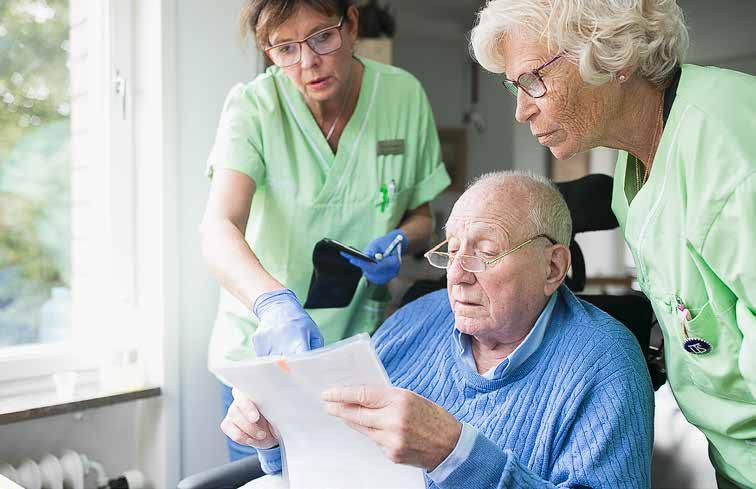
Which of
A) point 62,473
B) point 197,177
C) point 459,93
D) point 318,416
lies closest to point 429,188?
point 197,177

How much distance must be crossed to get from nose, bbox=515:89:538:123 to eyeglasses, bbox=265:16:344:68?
55cm

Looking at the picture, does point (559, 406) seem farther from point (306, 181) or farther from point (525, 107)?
point (306, 181)

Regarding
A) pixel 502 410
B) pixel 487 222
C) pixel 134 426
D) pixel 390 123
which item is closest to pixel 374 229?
pixel 390 123

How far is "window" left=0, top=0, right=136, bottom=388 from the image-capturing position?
2.17 m

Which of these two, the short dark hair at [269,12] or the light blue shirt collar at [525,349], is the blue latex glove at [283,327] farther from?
the short dark hair at [269,12]

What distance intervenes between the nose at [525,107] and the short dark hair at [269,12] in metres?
0.58

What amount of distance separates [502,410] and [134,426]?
4.28 ft

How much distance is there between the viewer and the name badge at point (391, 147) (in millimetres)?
2021

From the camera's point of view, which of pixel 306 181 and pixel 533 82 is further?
pixel 306 181

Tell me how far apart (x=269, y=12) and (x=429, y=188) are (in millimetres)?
645

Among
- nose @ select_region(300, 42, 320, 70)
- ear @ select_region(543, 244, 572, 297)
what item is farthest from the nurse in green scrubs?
ear @ select_region(543, 244, 572, 297)

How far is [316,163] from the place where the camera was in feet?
6.49

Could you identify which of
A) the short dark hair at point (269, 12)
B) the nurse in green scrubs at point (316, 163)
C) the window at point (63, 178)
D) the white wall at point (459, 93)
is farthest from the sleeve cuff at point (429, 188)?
the white wall at point (459, 93)

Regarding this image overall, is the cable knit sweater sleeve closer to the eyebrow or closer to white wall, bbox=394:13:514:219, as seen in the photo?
the eyebrow
